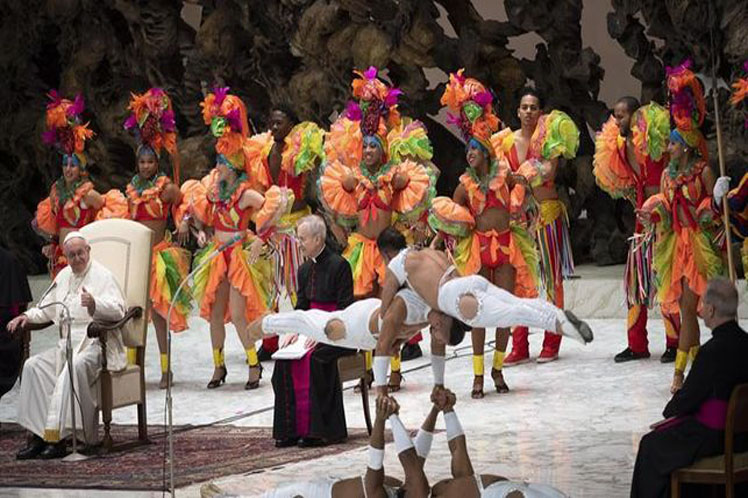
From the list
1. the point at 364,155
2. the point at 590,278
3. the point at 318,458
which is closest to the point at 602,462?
the point at 318,458

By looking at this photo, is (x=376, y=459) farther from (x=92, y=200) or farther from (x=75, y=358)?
(x=92, y=200)

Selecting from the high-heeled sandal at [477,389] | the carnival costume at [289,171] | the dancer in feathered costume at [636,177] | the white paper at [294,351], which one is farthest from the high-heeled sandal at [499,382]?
the carnival costume at [289,171]

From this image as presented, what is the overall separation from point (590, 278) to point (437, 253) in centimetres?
674

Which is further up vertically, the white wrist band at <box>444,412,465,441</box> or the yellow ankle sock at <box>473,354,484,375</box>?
the yellow ankle sock at <box>473,354,484,375</box>

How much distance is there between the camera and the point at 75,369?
8.55 metres

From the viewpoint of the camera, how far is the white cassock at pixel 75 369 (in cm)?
853

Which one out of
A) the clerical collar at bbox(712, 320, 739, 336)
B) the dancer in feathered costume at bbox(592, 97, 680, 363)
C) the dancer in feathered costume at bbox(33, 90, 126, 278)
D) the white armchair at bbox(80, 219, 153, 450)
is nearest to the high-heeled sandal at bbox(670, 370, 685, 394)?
the dancer in feathered costume at bbox(592, 97, 680, 363)

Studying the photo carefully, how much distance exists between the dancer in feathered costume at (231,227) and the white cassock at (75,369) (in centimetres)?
169

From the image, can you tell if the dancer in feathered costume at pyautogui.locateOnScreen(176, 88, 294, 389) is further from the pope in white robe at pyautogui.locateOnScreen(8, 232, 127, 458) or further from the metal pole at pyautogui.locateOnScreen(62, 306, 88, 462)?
the metal pole at pyautogui.locateOnScreen(62, 306, 88, 462)

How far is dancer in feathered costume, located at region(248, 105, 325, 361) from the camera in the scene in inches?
438

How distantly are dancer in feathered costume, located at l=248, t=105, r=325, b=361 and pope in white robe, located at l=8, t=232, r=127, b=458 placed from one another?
230 cm

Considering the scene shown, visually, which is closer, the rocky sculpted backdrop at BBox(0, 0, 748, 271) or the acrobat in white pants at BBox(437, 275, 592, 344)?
the acrobat in white pants at BBox(437, 275, 592, 344)

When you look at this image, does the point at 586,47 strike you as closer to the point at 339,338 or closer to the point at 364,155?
the point at 364,155

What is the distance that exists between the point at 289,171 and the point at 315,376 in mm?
3002
